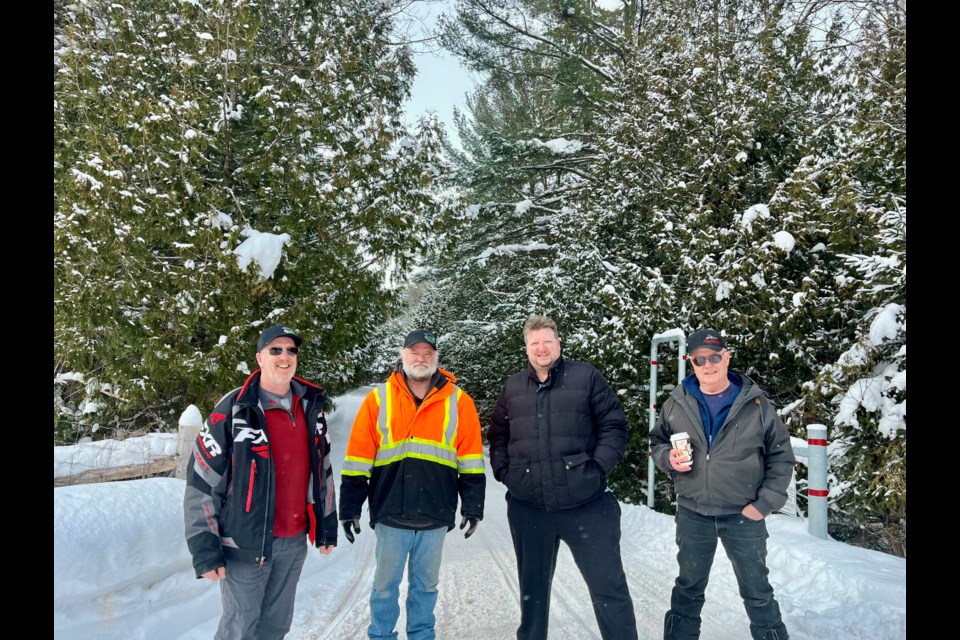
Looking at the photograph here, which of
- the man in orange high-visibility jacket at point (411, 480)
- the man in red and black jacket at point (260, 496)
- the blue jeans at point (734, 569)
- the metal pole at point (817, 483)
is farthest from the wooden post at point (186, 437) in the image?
the metal pole at point (817, 483)

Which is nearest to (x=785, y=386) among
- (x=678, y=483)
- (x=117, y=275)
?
(x=678, y=483)

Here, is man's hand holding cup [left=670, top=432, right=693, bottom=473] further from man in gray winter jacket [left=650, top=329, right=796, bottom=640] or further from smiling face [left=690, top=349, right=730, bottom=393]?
smiling face [left=690, top=349, right=730, bottom=393]

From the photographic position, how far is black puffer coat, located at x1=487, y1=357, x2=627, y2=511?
326 centimetres

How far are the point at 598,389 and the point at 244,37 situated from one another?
8.71m

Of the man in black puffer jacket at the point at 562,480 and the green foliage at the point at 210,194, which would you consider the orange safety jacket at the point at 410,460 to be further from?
the green foliage at the point at 210,194

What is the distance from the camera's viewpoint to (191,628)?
3.85 meters

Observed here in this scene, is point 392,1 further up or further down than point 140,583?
further up

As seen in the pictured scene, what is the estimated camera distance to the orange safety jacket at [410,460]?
3.25m

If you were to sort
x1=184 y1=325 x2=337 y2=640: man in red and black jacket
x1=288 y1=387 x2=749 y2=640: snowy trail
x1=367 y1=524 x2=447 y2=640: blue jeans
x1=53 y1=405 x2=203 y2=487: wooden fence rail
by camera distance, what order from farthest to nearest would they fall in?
x1=53 y1=405 x2=203 y2=487: wooden fence rail < x1=288 y1=387 x2=749 y2=640: snowy trail < x1=367 y1=524 x2=447 y2=640: blue jeans < x1=184 y1=325 x2=337 y2=640: man in red and black jacket

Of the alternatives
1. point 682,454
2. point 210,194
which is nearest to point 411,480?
point 682,454

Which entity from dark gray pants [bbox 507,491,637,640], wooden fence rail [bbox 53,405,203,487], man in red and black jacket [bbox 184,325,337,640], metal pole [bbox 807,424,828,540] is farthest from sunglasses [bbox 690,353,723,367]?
wooden fence rail [bbox 53,405,203,487]
